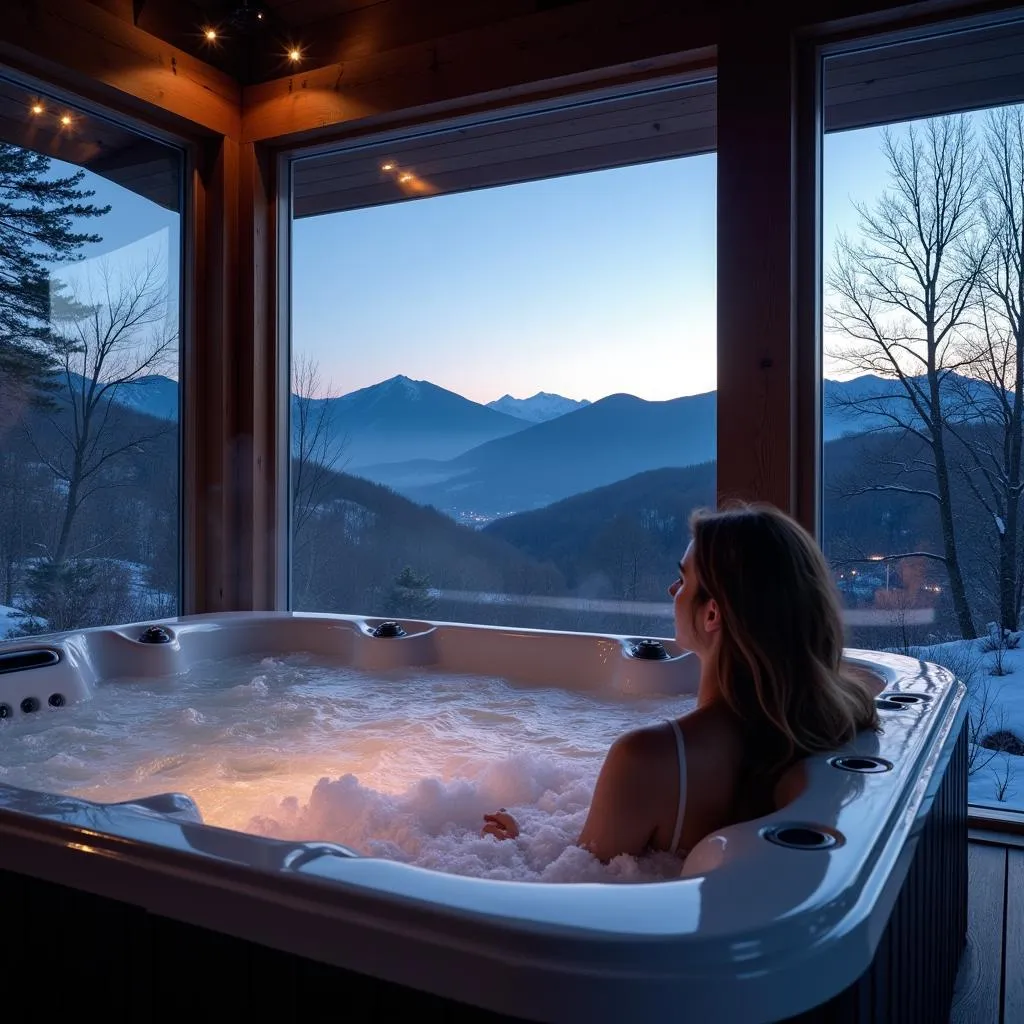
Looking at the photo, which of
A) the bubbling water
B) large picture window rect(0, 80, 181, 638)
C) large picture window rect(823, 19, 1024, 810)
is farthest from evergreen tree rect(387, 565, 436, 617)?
large picture window rect(823, 19, 1024, 810)

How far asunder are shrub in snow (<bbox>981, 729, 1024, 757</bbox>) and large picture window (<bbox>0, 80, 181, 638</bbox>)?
2610 mm

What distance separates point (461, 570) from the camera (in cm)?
341

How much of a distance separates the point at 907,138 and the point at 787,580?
1.75 meters

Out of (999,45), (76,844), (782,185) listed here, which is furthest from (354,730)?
(999,45)

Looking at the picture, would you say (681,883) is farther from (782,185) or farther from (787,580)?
(782,185)

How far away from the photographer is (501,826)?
4.51 feet

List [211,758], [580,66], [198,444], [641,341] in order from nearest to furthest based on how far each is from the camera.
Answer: [211,758] → [580,66] → [641,341] → [198,444]

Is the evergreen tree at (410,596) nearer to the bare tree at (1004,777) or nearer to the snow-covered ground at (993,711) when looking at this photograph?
the snow-covered ground at (993,711)

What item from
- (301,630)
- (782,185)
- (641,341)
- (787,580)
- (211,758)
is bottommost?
(211,758)

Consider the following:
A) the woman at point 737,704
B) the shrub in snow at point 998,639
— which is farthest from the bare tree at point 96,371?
the shrub in snow at point 998,639

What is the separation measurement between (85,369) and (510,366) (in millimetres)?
1448

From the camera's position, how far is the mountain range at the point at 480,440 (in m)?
3.09

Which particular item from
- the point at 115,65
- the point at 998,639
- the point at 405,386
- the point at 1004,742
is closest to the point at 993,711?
the point at 1004,742

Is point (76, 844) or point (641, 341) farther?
point (641, 341)
